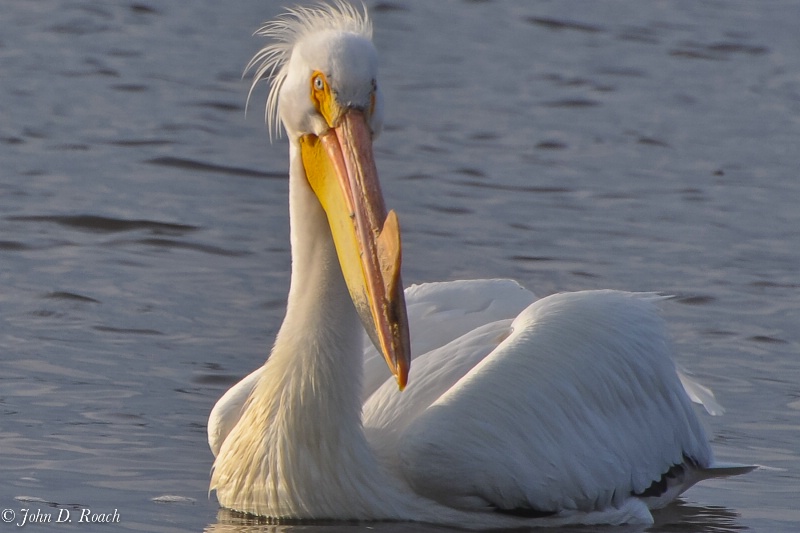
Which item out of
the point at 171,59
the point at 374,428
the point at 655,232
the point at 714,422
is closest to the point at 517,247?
the point at 655,232

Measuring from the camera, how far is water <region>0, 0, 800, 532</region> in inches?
211

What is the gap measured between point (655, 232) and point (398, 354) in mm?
4169

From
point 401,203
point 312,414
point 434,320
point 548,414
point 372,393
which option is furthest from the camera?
point 401,203

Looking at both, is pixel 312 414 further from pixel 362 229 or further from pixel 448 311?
pixel 448 311

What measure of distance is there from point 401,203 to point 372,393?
3.53m

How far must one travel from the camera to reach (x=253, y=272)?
7.21 m

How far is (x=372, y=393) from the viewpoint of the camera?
4.90 m

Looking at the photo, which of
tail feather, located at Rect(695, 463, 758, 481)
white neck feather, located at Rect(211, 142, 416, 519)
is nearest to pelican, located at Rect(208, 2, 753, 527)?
white neck feather, located at Rect(211, 142, 416, 519)

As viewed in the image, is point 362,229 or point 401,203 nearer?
point 362,229

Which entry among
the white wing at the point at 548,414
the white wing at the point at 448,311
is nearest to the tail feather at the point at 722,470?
the white wing at the point at 548,414

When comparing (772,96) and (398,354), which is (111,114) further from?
(398,354)

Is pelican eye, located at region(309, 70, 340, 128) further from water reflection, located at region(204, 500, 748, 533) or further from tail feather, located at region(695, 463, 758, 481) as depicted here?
tail feather, located at region(695, 463, 758, 481)

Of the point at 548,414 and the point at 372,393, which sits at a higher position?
the point at 548,414

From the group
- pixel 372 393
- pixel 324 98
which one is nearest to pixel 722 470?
pixel 372 393
